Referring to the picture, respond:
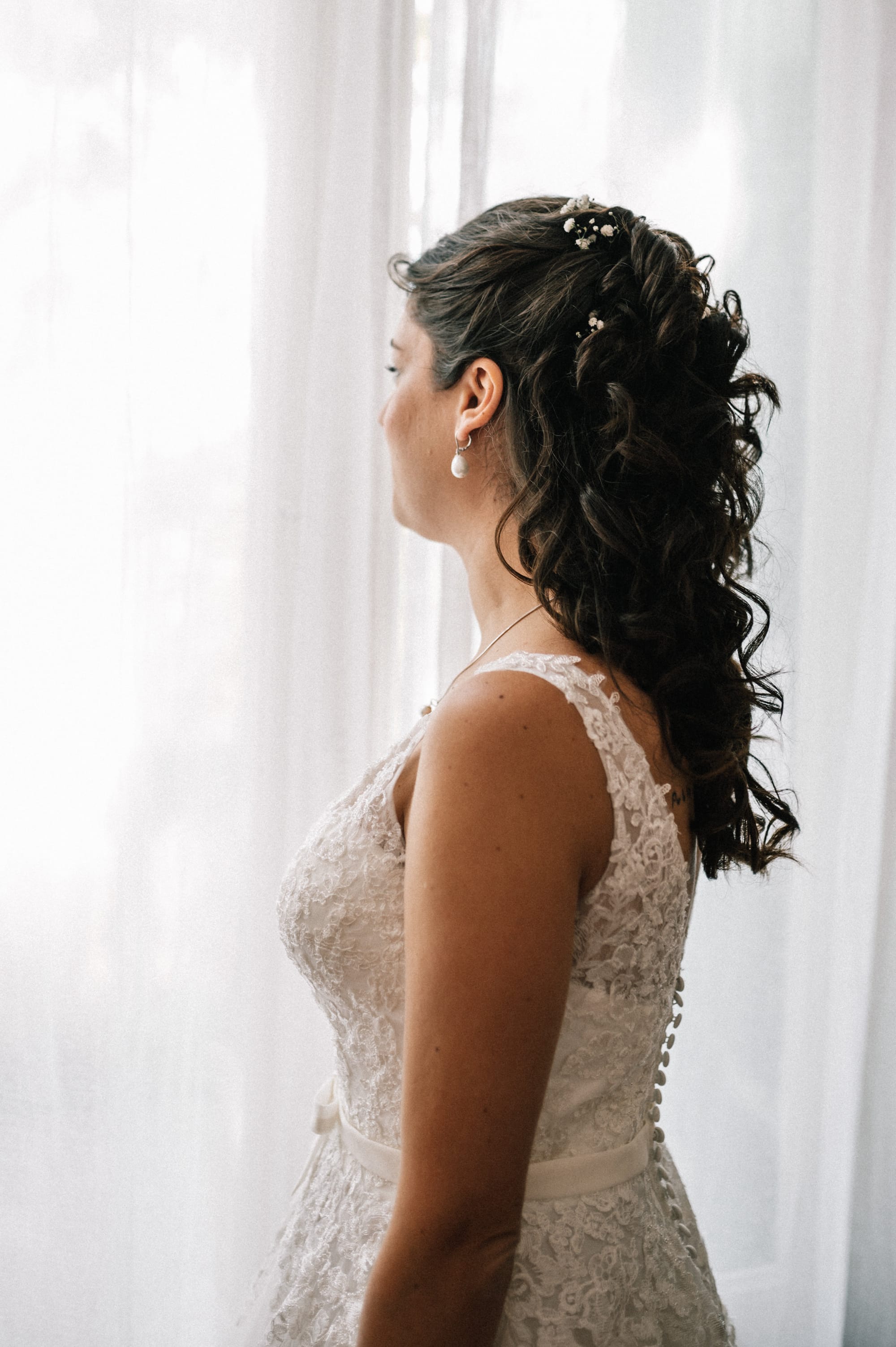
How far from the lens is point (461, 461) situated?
3.40ft

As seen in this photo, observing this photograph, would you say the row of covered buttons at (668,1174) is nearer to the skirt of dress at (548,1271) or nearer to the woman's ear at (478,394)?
the skirt of dress at (548,1271)

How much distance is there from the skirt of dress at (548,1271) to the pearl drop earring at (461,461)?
0.69 meters

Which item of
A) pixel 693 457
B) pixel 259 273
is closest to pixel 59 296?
pixel 259 273

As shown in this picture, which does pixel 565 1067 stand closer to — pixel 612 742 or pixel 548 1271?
pixel 548 1271

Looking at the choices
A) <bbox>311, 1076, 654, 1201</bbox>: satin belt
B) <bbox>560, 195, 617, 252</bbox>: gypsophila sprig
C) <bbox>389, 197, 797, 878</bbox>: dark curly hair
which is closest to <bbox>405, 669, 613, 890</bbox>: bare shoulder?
<bbox>389, 197, 797, 878</bbox>: dark curly hair

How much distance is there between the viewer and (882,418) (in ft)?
6.10

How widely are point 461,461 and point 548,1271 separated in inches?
29.7

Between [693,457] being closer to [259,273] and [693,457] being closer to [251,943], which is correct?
[259,273]

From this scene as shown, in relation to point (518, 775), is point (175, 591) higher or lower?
higher

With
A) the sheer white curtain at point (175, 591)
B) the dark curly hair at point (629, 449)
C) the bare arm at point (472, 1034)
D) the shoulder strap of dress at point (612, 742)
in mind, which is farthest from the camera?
the sheer white curtain at point (175, 591)

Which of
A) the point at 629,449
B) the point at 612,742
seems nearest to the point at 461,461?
the point at 629,449

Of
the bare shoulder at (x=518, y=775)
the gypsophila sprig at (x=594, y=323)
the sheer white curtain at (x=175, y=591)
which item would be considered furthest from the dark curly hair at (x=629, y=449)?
the sheer white curtain at (x=175, y=591)

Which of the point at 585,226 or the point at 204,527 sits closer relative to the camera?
the point at 585,226

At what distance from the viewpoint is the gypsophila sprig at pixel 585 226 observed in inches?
40.6
